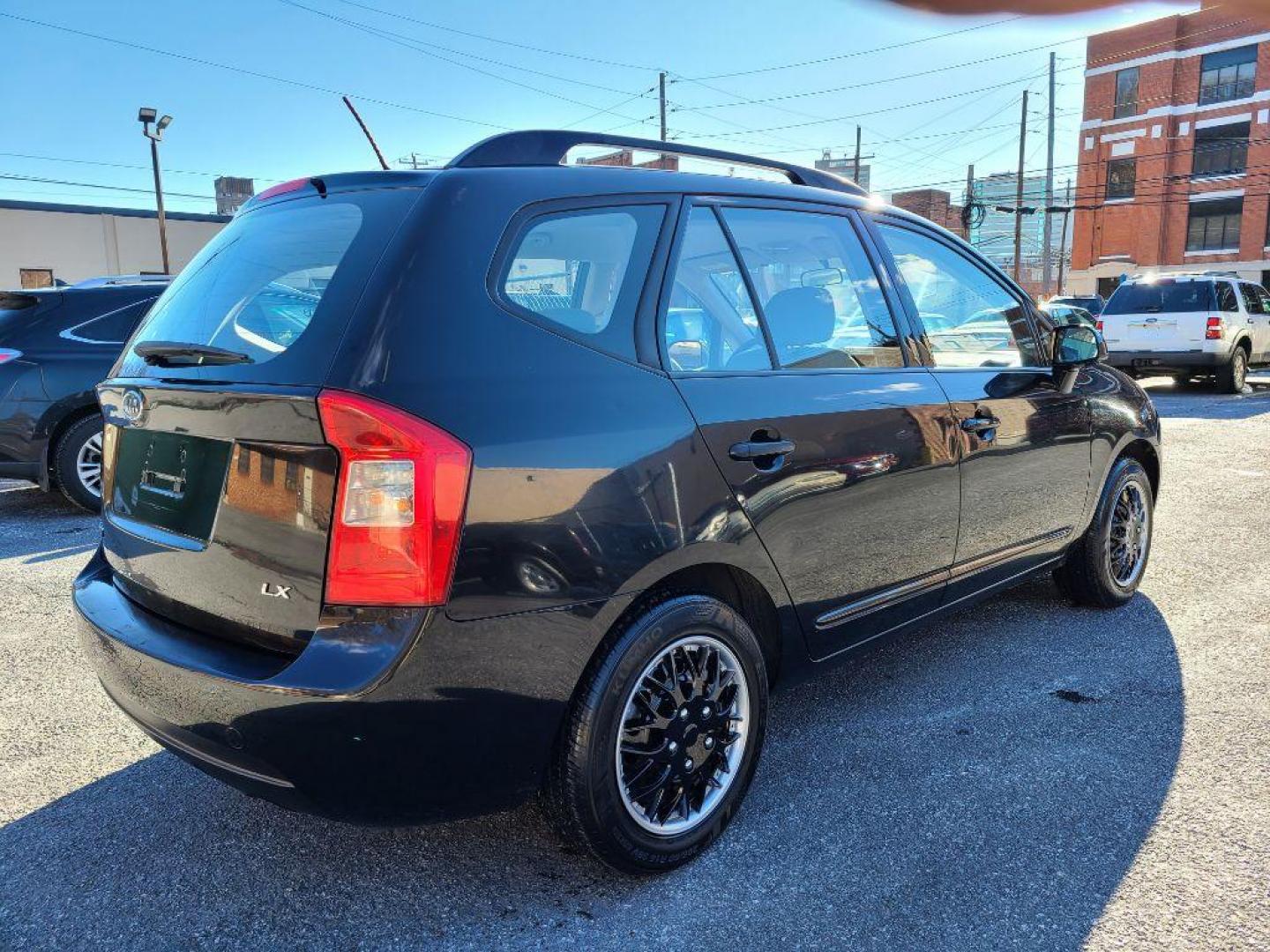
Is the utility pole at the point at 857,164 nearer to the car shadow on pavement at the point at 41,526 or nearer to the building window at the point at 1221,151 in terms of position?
the building window at the point at 1221,151

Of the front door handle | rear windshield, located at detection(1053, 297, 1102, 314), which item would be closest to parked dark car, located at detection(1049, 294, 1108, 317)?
rear windshield, located at detection(1053, 297, 1102, 314)

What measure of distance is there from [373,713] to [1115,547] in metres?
3.78

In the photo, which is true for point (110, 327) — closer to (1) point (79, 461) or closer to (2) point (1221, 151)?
(1) point (79, 461)

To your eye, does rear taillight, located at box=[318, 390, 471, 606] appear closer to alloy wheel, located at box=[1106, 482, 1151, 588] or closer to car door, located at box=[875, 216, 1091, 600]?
car door, located at box=[875, 216, 1091, 600]

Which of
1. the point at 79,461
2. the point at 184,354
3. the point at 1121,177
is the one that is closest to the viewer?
the point at 184,354

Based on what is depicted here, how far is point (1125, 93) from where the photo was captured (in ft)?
157

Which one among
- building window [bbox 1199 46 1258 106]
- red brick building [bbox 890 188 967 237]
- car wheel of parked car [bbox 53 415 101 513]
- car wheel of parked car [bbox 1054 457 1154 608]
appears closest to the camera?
car wheel of parked car [bbox 1054 457 1154 608]

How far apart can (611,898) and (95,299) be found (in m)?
6.41

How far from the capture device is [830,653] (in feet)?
9.63

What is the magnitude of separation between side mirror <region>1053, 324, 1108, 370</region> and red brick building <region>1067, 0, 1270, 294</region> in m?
47.7

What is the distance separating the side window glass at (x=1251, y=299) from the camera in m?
16.1

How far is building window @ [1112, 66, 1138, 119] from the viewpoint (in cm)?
4744

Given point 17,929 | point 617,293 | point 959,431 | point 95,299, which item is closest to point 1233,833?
point 959,431

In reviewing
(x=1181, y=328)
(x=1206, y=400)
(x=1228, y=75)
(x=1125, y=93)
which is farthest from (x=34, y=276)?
(x=1228, y=75)
